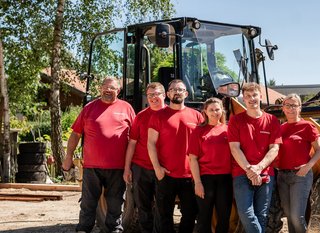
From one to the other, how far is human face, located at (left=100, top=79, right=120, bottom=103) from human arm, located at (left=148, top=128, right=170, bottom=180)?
844mm

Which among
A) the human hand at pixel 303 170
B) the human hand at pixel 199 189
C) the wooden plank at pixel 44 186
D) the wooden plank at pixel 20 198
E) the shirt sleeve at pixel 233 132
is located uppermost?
the shirt sleeve at pixel 233 132

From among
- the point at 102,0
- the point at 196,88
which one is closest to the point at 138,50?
the point at 196,88

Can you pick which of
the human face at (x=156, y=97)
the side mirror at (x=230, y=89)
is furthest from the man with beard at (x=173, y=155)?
the side mirror at (x=230, y=89)

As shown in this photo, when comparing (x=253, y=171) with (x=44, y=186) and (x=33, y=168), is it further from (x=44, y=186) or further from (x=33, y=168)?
(x=33, y=168)

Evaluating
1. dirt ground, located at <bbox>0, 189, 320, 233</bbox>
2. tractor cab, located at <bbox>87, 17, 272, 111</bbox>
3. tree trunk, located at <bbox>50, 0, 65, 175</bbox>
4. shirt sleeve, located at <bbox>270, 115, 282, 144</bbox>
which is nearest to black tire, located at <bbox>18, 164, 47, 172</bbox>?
tree trunk, located at <bbox>50, 0, 65, 175</bbox>

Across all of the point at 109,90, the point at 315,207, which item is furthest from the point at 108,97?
the point at 315,207

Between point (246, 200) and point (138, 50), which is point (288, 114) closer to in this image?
point (246, 200)

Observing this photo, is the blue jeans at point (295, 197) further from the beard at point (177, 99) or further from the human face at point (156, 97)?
the human face at point (156, 97)

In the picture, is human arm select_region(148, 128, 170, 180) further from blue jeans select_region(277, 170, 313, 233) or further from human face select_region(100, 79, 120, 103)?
blue jeans select_region(277, 170, 313, 233)

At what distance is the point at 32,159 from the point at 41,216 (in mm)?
5872

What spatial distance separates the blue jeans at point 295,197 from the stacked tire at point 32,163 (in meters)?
10.8

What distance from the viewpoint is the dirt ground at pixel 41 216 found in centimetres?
852

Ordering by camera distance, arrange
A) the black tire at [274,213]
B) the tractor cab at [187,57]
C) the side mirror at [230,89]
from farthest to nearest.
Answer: the tractor cab at [187,57], the side mirror at [230,89], the black tire at [274,213]

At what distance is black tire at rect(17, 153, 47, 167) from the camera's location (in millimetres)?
15664
